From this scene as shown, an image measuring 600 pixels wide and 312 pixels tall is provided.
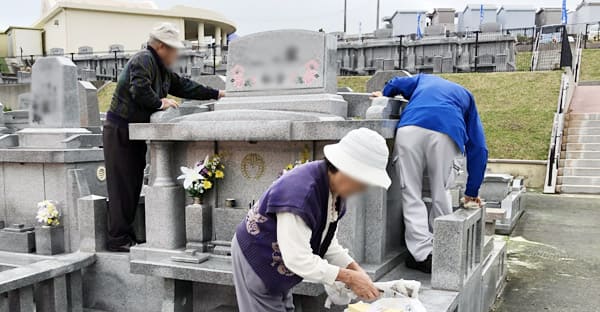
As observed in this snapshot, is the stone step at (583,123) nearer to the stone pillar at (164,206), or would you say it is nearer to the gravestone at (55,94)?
the stone pillar at (164,206)

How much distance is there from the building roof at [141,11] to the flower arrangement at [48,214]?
35.4 metres

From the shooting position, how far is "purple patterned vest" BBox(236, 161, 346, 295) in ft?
7.38

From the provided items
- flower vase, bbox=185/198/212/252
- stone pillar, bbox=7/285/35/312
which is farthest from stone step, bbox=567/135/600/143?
stone pillar, bbox=7/285/35/312

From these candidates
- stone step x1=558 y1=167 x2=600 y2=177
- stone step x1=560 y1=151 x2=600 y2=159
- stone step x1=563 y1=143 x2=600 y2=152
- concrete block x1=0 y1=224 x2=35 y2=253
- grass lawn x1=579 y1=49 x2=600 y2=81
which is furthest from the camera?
grass lawn x1=579 y1=49 x2=600 y2=81

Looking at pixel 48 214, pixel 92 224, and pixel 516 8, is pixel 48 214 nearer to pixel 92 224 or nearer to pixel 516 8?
pixel 92 224

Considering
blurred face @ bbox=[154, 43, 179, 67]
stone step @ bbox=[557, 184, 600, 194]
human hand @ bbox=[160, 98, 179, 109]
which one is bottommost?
stone step @ bbox=[557, 184, 600, 194]

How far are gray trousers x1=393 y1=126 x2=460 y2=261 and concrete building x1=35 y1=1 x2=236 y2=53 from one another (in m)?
37.3

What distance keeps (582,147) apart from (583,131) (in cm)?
101

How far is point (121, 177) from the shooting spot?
477 centimetres

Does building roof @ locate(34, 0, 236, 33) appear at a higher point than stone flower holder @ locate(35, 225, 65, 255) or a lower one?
higher

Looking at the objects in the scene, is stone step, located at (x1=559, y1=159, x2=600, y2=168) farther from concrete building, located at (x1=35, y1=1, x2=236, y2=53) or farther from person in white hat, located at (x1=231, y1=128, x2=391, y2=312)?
concrete building, located at (x1=35, y1=1, x2=236, y2=53)

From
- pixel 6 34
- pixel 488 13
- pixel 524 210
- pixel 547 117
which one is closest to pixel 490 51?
pixel 547 117

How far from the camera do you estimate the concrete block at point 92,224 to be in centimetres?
479

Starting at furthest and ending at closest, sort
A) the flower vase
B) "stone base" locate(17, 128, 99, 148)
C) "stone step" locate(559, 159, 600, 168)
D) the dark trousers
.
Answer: "stone step" locate(559, 159, 600, 168) → "stone base" locate(17, 128, 99, 148) → the dark trousers → the flower vase
